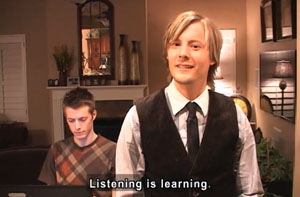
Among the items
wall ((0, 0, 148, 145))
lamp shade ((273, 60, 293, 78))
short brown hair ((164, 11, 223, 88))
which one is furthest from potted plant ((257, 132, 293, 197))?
wall ((0, 0, 148, 145))

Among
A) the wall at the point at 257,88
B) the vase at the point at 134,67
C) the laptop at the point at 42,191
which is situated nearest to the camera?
the laptop at the point at 42,191

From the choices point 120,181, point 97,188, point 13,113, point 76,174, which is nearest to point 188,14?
point 120,181

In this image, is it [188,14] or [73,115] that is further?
[73,115]

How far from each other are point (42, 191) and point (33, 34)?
383 cm

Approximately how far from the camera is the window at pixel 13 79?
4832 millimetres

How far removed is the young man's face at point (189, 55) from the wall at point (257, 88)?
182 cm

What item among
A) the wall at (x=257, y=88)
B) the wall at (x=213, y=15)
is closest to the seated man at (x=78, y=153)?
the wall at (x=257, y=88)

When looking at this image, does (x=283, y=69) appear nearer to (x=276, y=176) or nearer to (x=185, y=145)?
(x=276, y=176)

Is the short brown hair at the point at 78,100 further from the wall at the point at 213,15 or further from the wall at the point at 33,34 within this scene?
the wall at the point at 33,34

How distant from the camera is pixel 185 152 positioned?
1.08 metres

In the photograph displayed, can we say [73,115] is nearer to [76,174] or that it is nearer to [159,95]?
[76,174]

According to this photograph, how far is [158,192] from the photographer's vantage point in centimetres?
109

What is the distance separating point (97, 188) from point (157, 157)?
1.48 feet

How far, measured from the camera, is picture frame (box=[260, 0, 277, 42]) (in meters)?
3.00
